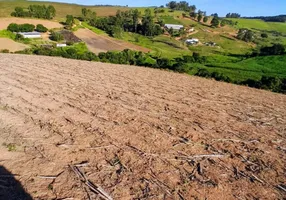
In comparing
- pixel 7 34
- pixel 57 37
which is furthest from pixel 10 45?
pixel 57 37

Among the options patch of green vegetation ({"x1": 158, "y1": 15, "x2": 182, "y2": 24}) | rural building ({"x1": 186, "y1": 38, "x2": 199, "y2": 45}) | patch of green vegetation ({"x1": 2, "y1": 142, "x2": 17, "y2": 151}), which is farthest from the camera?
patch of green vegetation ({"x1": 158, "y1": 15, "x2": 182, "y2": 24})

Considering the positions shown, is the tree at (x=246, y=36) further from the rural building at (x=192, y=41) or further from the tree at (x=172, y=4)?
the tree at (x=172, y=4)

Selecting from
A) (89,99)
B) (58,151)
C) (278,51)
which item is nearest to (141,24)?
(278,51)

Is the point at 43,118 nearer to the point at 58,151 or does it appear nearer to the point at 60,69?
the point at 58,151

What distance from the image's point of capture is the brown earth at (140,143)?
6590 mm

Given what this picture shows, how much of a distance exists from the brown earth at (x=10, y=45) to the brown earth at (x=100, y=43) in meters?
12.4

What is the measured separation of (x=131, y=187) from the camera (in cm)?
650

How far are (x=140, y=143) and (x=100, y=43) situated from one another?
54.0m

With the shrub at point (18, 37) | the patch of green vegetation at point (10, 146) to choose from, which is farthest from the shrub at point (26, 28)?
the patch of green vegetation at point (10, 146)

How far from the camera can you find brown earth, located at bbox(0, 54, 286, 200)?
659cm

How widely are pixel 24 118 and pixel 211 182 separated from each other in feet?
21.8

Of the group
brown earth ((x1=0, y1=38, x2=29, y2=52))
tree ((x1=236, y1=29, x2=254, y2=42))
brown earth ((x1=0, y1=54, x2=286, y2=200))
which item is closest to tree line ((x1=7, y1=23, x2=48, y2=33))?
brown earth ((x1=0, y1=38, x2=29, y2=52))

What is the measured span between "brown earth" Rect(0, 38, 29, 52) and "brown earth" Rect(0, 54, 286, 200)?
97.6 feet

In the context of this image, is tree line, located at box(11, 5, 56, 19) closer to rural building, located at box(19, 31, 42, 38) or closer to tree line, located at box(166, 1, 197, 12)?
rural building, located at box(19, 31, 42, 38)
